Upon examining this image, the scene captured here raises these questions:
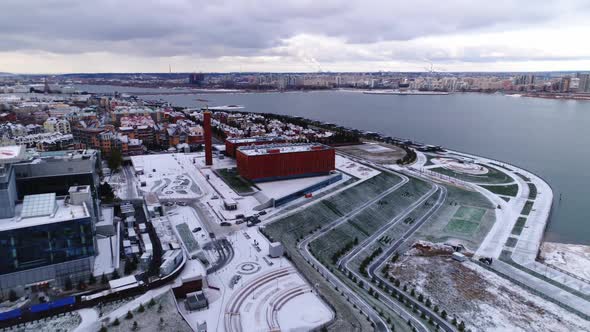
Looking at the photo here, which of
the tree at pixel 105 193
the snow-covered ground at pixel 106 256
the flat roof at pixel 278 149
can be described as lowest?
the snow-covered ground at pixel 106 256

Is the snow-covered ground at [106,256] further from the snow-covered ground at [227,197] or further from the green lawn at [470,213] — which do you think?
the green lawn at [470,213]

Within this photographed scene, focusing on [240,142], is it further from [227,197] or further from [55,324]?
[55,324]

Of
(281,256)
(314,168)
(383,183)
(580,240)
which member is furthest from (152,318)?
(580,240)

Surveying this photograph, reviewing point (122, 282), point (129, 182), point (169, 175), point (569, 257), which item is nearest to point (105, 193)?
point (129, 182)

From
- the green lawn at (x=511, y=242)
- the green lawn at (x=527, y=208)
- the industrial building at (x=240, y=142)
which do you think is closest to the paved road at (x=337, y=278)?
the green lawn at (x=511, y=242)

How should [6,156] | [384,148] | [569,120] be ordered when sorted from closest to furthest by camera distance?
[6,156] → [384,148] → [569,120]

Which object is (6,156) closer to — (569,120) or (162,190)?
(162,190)

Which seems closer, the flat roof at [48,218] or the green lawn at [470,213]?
the flat roof at [48,218]
